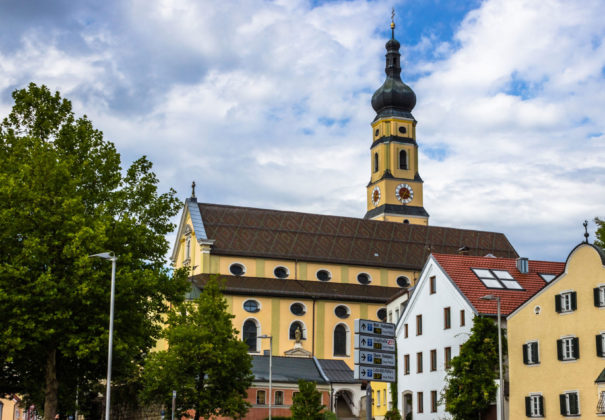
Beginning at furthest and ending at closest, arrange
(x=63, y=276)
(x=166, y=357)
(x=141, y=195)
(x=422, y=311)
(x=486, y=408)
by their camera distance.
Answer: (x=422, y=311)
(x=166, y=357)
(x=486, y=408)
(x=141, y=195)
(x=63, y=276)

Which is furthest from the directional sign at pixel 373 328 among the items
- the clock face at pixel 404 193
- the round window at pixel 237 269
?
the clock face at pixel 404 193

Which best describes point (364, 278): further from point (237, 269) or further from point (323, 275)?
point (237, 269)

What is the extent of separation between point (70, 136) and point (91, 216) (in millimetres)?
5773

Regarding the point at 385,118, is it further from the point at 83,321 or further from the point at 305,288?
the point at 83,321

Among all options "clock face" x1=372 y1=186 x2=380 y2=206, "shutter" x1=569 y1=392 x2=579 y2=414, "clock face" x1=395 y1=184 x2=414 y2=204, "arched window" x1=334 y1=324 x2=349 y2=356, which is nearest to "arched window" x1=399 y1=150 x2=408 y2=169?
"clock face" x1=395 y1=184 x2=414 y2=204

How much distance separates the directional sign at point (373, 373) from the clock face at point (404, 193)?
87227 mm

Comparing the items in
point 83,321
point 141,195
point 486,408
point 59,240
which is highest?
point 141,195

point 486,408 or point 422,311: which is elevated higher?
point 422,311

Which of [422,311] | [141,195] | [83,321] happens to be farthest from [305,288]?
[83,321]

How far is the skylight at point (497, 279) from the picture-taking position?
52875mm

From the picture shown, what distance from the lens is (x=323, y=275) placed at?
283ft

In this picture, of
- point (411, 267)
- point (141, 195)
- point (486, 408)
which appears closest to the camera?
point (141, 195)

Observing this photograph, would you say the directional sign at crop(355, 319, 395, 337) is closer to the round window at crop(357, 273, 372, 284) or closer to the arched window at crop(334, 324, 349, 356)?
the arched window at crop(334, 324, 349, 356)

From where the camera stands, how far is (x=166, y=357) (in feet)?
169
